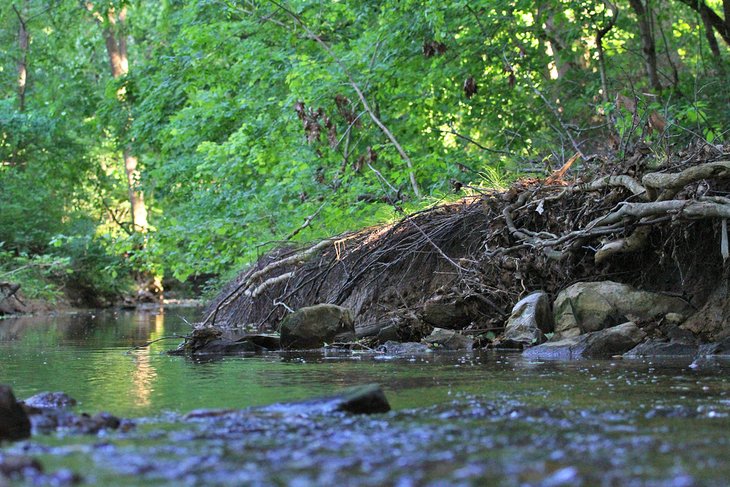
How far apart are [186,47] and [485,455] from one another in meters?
16.0

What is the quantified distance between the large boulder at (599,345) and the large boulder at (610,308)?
51cm

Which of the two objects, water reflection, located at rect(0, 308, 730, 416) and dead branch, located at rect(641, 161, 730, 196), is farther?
dead branch, located at rect(641, 161, 730, 196)

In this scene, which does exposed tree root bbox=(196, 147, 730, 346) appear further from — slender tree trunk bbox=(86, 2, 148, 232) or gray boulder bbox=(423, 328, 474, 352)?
slender tree trunk bbox=(86, 2, 148, 232)

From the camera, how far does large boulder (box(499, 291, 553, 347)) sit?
842cm

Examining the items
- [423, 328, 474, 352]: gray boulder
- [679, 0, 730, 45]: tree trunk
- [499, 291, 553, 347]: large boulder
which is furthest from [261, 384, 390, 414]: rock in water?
[679, 0, 730, 45]: tree trunk

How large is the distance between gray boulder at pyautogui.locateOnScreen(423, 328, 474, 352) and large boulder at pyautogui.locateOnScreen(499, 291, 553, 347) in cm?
33

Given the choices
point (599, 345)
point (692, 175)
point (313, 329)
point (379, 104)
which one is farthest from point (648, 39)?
point (599, 345)

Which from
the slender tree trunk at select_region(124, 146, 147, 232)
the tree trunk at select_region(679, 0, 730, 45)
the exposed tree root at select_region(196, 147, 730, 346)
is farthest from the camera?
the slender tree trunk at select_region(124, 146, 147, 232)

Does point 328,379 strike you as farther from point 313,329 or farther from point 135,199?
point 135,199

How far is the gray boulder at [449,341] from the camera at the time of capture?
875 centimetres

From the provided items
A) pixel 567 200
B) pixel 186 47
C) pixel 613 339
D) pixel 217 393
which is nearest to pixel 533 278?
pixel 567 200

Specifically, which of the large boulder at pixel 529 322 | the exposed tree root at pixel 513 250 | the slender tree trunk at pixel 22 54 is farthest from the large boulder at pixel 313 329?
the slender tree trunk at pixel 22 54

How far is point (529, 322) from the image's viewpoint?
8.63 m

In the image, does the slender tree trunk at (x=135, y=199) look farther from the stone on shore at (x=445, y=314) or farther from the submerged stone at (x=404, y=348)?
the submerged stone at (x=404, y=348)
